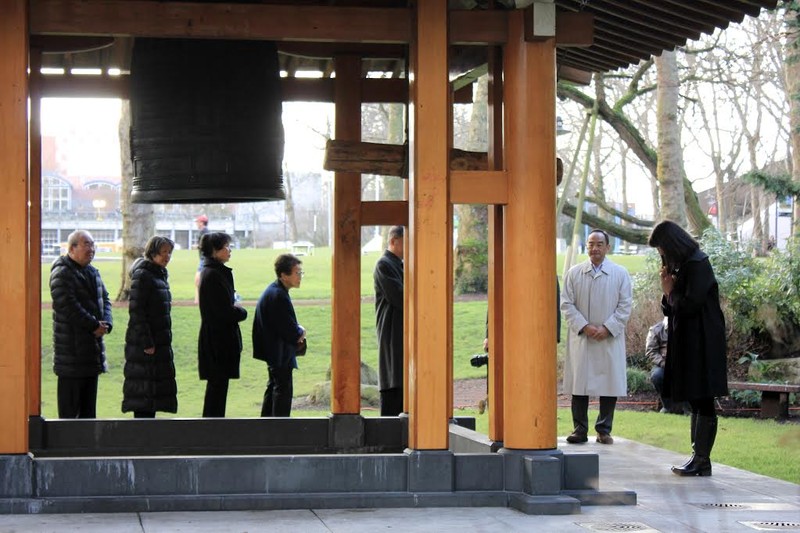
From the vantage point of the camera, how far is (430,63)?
7.26m

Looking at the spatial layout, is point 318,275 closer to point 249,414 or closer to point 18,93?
point 249,414

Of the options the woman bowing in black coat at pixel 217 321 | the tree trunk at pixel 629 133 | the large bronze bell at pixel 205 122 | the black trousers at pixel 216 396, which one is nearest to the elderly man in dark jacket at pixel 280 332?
the woman bowing in black coat at pixel 217 321

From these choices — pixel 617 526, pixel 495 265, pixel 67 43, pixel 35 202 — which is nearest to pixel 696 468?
pixel 495 265

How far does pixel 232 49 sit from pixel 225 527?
335 cm

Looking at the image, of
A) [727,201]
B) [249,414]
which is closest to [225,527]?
[249,414]

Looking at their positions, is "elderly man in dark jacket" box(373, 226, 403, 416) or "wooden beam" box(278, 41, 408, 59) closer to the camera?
"wooden beam" box(278, 41, 408, 59)

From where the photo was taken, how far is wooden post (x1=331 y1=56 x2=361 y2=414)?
31.1 feet

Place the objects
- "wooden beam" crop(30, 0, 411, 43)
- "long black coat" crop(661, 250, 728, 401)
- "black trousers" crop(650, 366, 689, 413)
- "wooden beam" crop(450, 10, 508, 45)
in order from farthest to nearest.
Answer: "black trousers" crop(650, 366, 689, 413)
"long black coat" crop(661, 250, 728, 401)
"wooden beam" crop(450, 10, 508, 45)
"wooden beam" crop(30, 0, 411, 43)

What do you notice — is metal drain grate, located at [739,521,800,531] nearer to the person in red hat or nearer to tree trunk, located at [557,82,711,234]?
the person in red hat

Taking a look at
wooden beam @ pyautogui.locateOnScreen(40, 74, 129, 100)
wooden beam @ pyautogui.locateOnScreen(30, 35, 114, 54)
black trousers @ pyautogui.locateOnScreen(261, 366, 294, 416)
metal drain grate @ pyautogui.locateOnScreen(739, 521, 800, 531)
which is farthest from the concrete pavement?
wooden beam @ pyautogui.locateOnScreen(40, 74, 129, 100)

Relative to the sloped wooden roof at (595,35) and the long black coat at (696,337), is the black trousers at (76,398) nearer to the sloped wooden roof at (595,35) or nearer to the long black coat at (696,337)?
the sloped wooden roof at (595,35)

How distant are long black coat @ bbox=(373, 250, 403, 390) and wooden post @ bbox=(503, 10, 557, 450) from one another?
349 cm

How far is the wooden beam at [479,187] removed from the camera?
730cm

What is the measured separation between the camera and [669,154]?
69.6 ft
